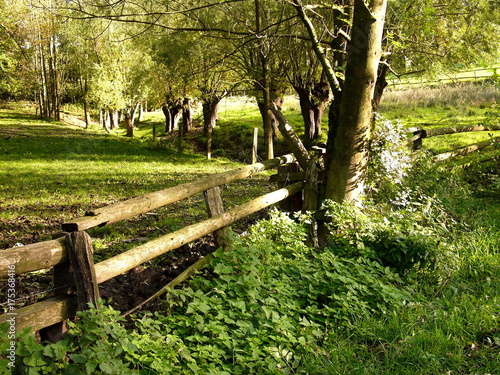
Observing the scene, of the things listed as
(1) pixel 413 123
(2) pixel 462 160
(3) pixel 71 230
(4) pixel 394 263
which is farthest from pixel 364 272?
(1) pixel 413 123

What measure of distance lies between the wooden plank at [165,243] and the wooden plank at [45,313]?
30cm

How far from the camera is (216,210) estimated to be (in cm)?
527

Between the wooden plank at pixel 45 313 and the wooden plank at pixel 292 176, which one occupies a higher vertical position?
the wooden plank at pixel 292 176

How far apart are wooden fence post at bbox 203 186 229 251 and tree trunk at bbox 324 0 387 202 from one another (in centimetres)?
232

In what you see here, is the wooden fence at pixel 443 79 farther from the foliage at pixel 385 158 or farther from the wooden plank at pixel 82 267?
the wooden plank at pixel 82 267

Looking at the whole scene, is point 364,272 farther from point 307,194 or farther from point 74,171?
point 74,171

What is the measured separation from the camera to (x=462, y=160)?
11562 mm

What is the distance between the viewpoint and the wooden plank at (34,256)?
2.75m

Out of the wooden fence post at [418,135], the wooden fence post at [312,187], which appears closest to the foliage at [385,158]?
the wooden fence post at [312,187]

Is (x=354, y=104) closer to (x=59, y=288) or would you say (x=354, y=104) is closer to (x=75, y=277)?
(x=75, y=277)

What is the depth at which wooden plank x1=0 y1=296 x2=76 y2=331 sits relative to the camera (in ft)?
9.27

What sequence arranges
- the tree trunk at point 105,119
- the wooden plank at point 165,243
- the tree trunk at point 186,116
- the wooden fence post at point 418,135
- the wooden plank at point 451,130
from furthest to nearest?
the tree trunk at point 105,119 → the tree trunk at point 186,116 → the wooden plank at point 451,130 → the wooden fence post at point 418,135 → the wooden plank at point 165,243

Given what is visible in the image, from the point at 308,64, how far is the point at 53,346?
59.0 ft

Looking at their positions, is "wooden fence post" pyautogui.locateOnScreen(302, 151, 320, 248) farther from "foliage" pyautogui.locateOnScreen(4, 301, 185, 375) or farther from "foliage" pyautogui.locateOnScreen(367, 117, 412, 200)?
"foliage" pyautogui.locateOnScreen(4, 301, 185, 375)
